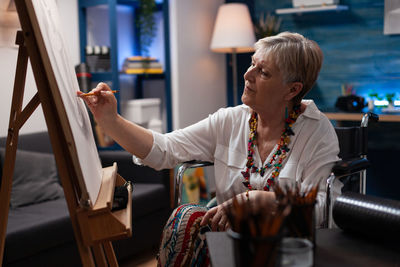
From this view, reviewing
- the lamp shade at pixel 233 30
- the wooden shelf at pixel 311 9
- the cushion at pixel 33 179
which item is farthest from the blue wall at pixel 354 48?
the cushion at pixel 33 179

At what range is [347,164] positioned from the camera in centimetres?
167

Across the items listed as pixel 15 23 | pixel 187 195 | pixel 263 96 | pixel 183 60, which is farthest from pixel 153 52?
pixel 263 96

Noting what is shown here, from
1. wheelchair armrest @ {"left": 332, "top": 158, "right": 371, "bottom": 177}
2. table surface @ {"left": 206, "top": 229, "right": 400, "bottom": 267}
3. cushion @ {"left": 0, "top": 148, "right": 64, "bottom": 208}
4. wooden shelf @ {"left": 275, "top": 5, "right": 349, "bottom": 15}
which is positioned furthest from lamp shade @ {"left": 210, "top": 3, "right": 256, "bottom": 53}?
table surface @ {"left": 206, "top": 229, "right": 400, "bottom": 267}

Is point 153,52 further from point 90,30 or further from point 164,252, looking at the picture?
point 164,252

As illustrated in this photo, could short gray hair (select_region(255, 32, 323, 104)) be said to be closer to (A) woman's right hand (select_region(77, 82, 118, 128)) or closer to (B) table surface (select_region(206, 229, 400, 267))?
(A) woman's right hand (select_region(77, 82, 118, 128))

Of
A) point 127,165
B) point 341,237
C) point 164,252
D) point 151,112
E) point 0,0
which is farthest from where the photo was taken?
point 151,112

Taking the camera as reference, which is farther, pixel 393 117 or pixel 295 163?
pixel 393 117

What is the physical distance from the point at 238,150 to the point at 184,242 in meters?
0.43

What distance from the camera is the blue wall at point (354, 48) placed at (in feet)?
12.8

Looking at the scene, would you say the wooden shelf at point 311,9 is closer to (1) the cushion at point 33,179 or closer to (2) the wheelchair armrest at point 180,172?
(1) the cushion at point 33,179

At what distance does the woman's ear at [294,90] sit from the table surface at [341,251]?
25.8 inches

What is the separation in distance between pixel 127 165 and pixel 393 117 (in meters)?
1.85

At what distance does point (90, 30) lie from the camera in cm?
401

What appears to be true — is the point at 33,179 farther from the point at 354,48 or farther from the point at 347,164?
the point at 354,48
